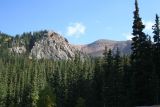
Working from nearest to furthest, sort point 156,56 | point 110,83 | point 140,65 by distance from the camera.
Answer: point 140,65 < point 156,56 < point 110,83

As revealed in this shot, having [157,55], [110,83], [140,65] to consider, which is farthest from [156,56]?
[110,83]

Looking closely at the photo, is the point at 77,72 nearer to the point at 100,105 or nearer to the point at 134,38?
the point at 100,105

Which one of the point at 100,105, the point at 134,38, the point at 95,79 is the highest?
the point at 134,38

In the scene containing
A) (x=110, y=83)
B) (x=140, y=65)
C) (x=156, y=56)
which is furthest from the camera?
(x=110, y=83)

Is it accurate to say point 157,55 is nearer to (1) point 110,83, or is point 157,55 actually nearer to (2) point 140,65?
(2) point 140,65

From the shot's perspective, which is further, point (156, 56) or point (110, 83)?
point (110, 83)

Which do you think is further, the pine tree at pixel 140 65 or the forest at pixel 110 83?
the forest at pixel 110 83

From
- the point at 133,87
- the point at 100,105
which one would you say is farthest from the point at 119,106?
the point at 133,87

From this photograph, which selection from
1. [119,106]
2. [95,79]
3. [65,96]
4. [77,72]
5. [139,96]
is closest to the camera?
[139,96]

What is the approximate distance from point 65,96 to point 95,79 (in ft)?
50.4

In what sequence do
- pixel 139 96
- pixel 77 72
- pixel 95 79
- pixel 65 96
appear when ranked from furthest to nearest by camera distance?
1. pixel 77 72
2. pixel 65 96
3. pixel 95 79
4. pixel 139 96

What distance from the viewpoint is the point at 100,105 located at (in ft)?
327

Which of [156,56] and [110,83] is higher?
[156,56]

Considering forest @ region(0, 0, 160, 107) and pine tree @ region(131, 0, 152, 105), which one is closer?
pine tree @ region(131, 0, 152, 105)
